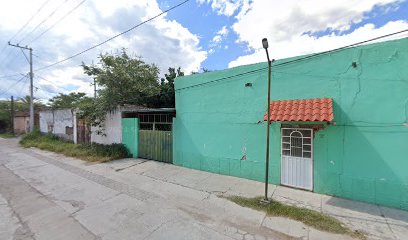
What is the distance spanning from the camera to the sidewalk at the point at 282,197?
4410mm

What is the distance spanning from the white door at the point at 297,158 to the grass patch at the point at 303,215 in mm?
1483

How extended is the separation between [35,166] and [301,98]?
39.2 ft

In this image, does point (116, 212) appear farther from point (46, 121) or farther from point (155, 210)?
point (46, 121)

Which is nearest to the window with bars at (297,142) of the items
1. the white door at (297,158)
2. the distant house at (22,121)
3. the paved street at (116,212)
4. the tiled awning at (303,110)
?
the white door at (297,158)

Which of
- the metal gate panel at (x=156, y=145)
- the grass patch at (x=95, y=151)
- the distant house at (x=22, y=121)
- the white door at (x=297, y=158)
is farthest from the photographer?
the distant house at (x=22, y=121)

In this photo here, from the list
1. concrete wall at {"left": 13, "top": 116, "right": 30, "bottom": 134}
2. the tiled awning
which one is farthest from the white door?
concrete wall at {"left": 13, "top": 116, "right": 30, "bottom": 134}

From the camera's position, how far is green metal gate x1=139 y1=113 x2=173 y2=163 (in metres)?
10.3

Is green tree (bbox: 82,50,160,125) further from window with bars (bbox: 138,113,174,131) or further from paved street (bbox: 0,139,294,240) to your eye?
paved street (bbox: 0,139,294,240)

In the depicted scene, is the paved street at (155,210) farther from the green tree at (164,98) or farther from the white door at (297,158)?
the green tree at (164,98)

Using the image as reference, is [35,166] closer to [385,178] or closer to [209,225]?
[209,225]

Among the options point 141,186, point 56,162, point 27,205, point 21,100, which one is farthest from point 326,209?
point 21,100

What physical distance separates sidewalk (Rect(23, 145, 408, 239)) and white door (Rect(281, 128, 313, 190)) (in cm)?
32

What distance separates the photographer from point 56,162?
36.3 ft

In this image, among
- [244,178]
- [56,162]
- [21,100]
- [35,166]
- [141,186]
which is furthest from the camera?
[21,100]
